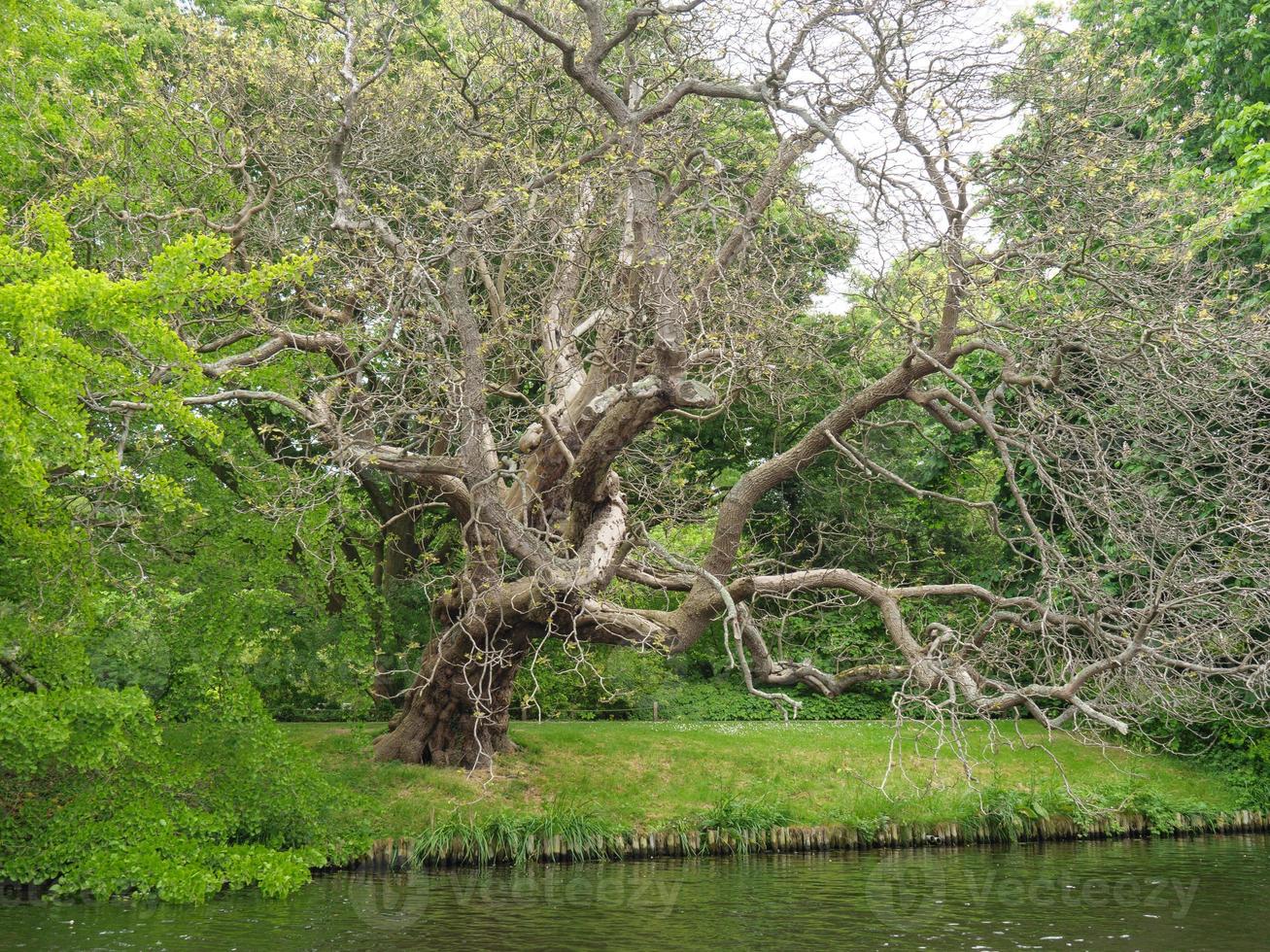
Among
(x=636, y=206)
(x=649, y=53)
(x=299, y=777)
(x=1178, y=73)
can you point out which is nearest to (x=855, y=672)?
(x=636, y=206)

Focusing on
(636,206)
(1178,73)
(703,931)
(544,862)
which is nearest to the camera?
(703,931)

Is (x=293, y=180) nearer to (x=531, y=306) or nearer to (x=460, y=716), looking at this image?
(x=531, y=306)

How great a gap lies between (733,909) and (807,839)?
484 cm

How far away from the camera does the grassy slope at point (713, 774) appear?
16.8 metres

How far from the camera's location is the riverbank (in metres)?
15.9

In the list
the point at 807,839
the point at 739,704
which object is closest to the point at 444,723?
the point at 807,839

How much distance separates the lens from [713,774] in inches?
738

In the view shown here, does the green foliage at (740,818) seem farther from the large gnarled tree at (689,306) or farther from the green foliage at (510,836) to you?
the large gnarled tree at (689,306)

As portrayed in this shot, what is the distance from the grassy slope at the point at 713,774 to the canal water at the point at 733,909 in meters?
1.55

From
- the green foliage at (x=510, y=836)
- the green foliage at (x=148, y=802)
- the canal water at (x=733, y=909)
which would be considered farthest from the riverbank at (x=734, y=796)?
the green foliage at (x=148, y=802)

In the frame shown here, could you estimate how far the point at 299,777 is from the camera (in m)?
14.4

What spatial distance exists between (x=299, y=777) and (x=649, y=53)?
38.3ft

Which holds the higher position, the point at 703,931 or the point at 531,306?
the point at 531,306

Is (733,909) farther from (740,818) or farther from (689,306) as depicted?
(689,306)
